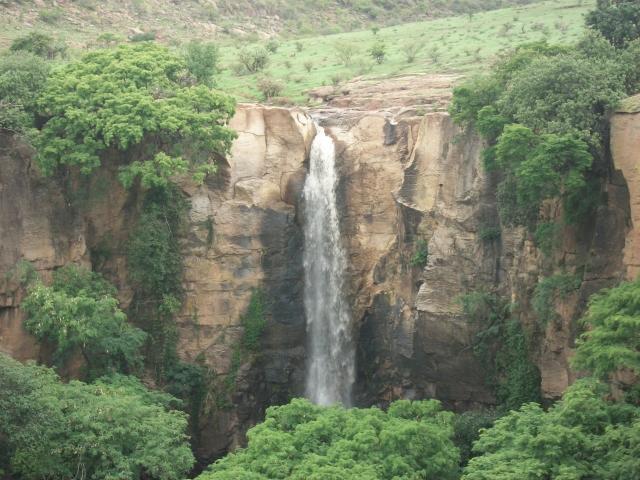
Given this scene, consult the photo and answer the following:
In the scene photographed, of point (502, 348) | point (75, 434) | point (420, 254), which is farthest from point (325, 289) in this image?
point (75, 434)

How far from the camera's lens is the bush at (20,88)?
2762cm

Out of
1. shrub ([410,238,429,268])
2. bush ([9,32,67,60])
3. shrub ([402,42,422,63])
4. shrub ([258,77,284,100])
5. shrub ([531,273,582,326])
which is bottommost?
shrub ([531,273,582,326])

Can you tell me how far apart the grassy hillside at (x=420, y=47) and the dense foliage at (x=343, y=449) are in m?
15.8

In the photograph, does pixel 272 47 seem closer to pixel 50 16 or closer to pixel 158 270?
pixel 50 16

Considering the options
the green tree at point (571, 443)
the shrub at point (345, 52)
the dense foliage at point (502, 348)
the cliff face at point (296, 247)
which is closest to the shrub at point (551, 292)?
the cliff face at point (296, 247)

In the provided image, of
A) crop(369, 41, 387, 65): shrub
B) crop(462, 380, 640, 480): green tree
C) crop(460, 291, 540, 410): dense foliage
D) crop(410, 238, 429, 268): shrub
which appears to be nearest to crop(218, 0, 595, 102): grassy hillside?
crop(369, 41, 387, 65): shrub

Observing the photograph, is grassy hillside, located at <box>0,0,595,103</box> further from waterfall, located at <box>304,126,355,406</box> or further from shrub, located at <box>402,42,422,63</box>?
waterfall, located at <box>304,126,355,406</box>

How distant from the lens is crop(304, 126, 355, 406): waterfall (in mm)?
31391

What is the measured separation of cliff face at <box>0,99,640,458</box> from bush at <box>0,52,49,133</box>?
64 centimetres

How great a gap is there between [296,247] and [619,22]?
11159 mm

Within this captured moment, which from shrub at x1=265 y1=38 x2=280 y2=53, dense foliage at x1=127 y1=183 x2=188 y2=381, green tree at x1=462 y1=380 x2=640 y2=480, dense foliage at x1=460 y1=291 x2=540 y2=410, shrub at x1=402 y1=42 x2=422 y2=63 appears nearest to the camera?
green tree at x1=462 y1=380 x2=640 y2=480

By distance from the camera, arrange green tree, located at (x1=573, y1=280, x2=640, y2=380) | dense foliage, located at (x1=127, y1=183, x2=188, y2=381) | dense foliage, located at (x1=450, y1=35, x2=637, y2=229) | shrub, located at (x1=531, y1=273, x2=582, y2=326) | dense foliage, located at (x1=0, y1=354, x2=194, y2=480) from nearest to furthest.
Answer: green tree, located at (x1=573, y1=280, x2=640, y2=380) < dense foliage, located at (x1=0, y1=354, x2=194, y2=480) < dense foliage, located at (x1=450, y1=35, x2=637, y2=229) < shrub, located at (x1=531, y1=273, x2=582, y2=326) < dense foliage, located at (x1=127, y1=183, x2=188, y2=381)

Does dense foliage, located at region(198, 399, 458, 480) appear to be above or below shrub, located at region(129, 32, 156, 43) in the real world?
below

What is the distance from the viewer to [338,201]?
31250mm
